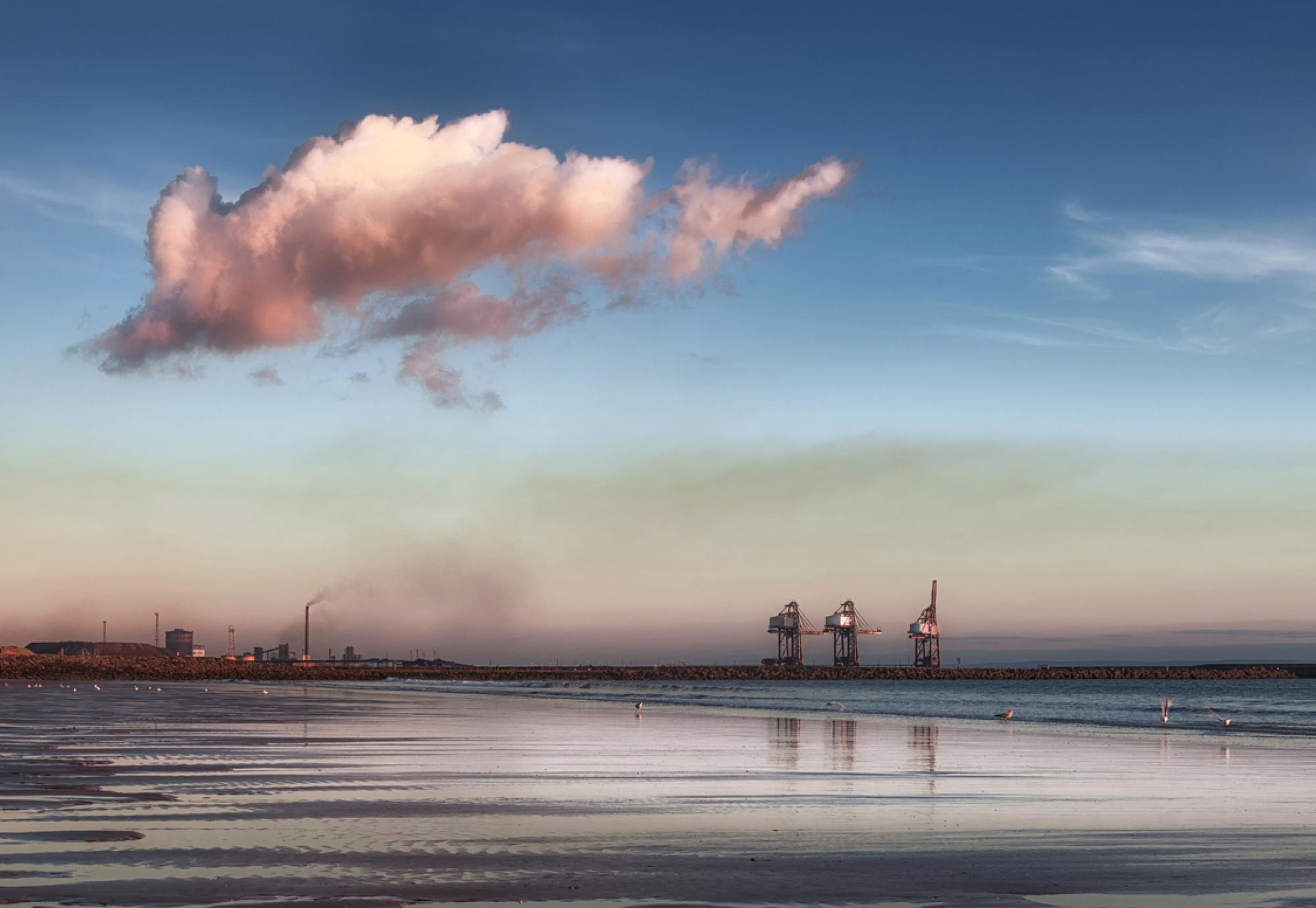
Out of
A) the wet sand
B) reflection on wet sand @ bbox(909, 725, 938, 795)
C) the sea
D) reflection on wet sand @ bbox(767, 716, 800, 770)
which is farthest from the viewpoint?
the sea

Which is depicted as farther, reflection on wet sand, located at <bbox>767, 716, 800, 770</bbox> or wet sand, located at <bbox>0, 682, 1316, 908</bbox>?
reflection on wet sand, located at <bbox>767, 716, 800, 770</bbox>

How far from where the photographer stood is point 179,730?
40.1 metres

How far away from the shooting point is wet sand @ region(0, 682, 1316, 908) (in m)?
13.7

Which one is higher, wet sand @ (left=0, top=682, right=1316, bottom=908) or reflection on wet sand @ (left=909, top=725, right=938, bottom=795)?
wet sand @ (left=0, top=682, right=1316, bottom=908)

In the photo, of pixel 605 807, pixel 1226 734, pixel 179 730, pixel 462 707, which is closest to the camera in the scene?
pixel 605 807

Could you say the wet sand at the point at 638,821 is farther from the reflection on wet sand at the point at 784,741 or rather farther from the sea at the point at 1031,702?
the sea at the point at 1031,702

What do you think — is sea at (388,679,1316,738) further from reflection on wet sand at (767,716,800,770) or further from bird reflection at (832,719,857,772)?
reflection on wet sand at (767,716,800,770)

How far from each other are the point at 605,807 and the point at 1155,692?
428 feet

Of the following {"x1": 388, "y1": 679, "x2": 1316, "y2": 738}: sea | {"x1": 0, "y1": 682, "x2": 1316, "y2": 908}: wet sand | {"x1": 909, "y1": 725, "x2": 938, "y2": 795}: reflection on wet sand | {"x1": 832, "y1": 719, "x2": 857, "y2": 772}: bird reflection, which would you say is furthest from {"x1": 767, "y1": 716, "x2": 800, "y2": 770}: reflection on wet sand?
{"x1": 388, "y1": 679, "x2": 1316, "y2": 738}: sea

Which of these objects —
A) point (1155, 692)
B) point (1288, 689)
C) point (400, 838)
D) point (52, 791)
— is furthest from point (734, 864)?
point (1288, 689)

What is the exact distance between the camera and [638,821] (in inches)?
753

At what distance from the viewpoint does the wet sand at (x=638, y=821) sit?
13727 millimetres

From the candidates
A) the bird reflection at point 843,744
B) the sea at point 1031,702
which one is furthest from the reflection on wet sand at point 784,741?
the sea at point 1031,702

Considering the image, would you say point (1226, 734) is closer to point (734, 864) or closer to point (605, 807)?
point (605, 807)
